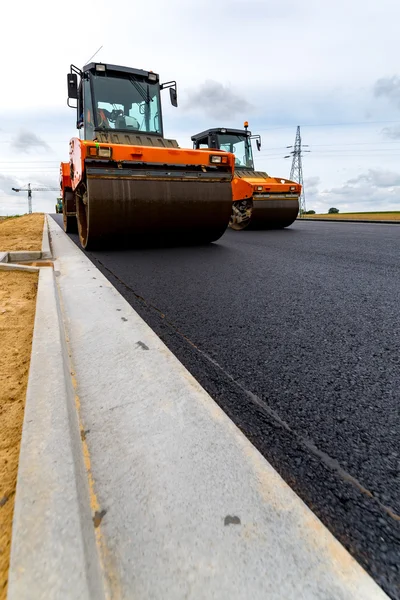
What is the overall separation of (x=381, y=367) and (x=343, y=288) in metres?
1.58

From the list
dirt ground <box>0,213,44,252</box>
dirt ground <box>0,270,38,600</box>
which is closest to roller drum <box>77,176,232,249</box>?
dirt ground <box>0,213,44,252</box>

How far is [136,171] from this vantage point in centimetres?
→ 497

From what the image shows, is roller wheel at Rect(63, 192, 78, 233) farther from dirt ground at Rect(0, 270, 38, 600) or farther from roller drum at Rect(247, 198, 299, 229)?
dirt ground at Rect(0, 270, 38, 600)

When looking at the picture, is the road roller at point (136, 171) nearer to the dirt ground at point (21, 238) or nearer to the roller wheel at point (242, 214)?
the dirt ground at point (21, 238)

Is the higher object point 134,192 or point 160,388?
point 134,192

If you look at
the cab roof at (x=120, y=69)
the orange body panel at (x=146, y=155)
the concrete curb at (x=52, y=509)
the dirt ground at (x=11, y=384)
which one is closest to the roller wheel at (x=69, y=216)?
the cab roof at (x=120, y=69)

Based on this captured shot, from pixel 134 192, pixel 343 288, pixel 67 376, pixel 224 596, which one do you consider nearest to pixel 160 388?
pixel 67 376

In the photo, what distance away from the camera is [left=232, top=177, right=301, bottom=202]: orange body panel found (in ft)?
30.9

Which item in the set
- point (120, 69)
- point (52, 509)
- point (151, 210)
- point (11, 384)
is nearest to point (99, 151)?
point (151, 210)

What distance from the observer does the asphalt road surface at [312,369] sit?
897mm

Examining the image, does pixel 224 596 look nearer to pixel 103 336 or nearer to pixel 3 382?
pixel 3 382

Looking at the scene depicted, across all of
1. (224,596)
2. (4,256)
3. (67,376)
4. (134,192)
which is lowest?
(224,596)

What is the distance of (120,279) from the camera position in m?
3.54

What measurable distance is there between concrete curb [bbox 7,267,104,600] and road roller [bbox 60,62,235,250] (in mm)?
3994
